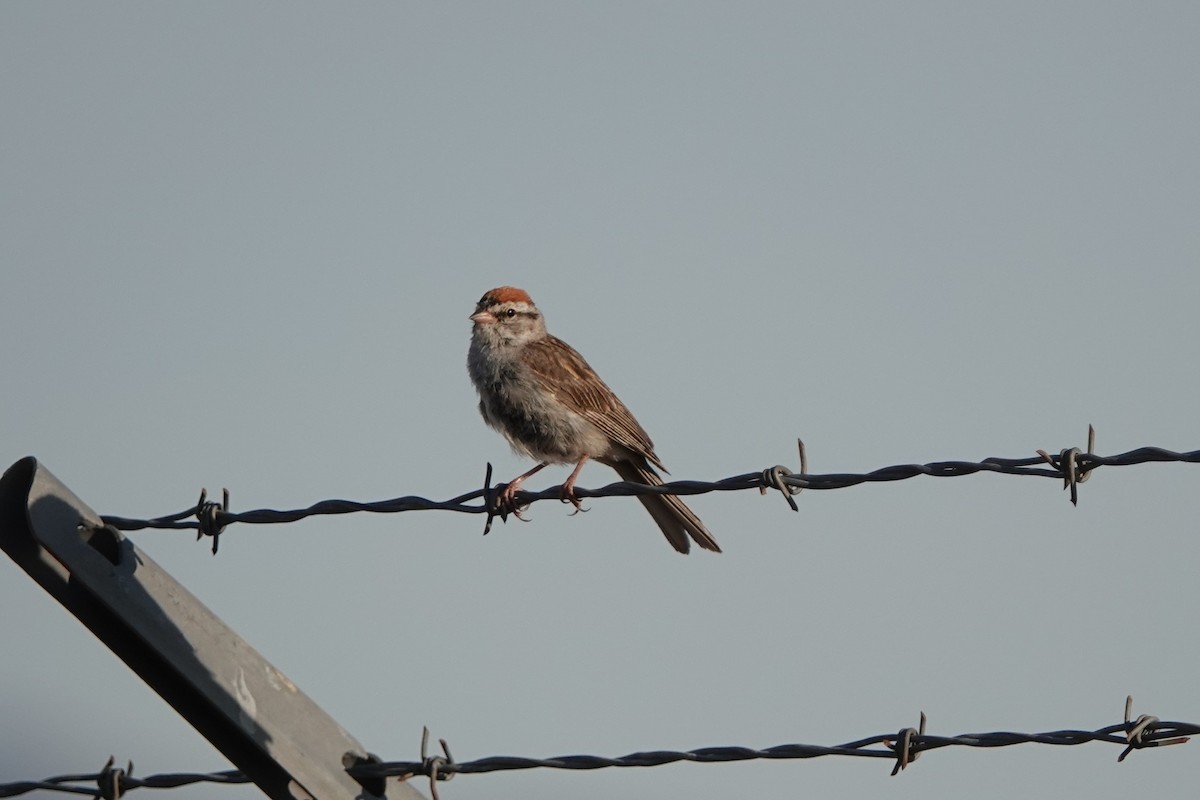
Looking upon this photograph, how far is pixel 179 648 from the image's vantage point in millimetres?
4766

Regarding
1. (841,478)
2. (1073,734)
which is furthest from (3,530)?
(1073,734)

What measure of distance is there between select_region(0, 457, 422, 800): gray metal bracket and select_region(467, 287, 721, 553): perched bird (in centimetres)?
414

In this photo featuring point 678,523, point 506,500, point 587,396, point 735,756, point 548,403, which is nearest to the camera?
point 735,756

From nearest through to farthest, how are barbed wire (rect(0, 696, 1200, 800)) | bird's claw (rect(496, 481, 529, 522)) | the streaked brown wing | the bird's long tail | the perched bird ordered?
barbed wire (rect(0, 696, 1200, 800)), bird's claw (rect(496, 481, 529, 522)), the bird's long tail, the perched bird, the streaked brown wing

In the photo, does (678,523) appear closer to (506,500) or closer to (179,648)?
(506,500)

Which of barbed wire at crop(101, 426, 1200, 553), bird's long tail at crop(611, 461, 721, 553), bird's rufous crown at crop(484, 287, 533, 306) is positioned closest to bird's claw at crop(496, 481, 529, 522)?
barbed wire at crop(101, 426, 1200, 553)

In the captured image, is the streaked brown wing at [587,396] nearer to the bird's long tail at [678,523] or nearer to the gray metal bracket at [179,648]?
the bird's long tail at [678,523]

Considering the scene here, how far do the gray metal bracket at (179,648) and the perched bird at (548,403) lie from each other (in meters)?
4.14

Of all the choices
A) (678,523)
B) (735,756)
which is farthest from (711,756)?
(678,523)

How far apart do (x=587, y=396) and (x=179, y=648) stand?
4.88 m

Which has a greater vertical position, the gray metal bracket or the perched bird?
the perched bird

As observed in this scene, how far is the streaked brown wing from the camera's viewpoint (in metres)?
9.38

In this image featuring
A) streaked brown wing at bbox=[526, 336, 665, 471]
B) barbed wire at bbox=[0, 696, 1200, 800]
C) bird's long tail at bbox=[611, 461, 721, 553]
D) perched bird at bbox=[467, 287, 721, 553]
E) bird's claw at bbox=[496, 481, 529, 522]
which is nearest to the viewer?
barbed wire at bbox=[0, 696, 1200, 800]

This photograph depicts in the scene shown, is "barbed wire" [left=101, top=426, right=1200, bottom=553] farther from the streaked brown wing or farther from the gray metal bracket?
the streaked brown wing
